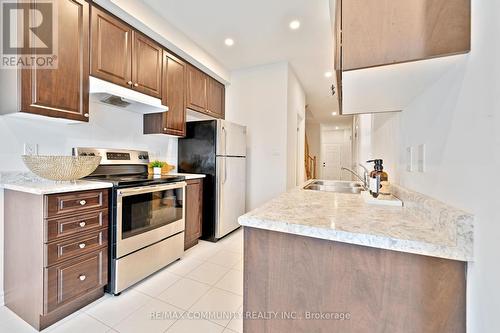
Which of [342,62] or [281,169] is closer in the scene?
[342,62]

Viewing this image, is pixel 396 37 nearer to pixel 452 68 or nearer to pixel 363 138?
pixel 452 68

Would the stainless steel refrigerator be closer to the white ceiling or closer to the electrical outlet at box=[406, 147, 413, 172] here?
the white ceiling

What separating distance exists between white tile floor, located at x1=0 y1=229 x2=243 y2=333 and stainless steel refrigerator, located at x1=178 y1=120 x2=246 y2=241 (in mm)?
743

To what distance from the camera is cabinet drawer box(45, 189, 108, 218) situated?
1.35 metres

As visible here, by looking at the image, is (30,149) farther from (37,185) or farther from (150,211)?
(150,211)

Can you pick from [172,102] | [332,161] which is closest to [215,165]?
[172,102]

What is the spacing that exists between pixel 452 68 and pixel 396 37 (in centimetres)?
25

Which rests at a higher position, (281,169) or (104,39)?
(104,39)

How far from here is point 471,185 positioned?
2.07 feet

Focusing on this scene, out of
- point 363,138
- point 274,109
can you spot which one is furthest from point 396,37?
point 363,138

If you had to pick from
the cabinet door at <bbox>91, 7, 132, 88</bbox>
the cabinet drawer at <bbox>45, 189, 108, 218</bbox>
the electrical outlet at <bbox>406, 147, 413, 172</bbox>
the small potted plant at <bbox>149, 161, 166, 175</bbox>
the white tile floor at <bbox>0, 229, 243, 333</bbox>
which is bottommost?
the white tile floor at <bbox>0, 229, 243, 333</bbox>

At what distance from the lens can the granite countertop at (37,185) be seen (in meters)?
1.33

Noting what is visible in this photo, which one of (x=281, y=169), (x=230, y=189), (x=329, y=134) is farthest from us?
(x=329, y=134)

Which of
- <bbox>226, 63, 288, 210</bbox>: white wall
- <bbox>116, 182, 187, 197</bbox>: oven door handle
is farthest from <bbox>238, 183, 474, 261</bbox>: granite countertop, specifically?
<bbox>226, 63, 288, 210</bbox>: white wall
